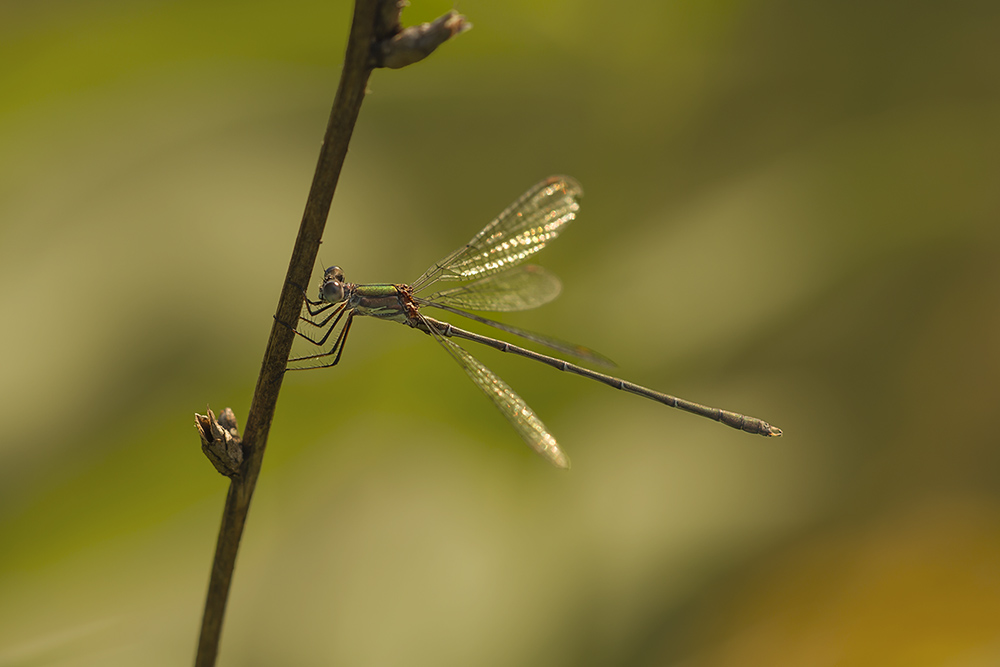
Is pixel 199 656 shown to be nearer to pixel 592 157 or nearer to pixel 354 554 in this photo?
pixel 354 554

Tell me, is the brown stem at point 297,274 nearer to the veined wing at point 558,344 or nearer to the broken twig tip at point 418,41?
the broken twig tip at point 418,41

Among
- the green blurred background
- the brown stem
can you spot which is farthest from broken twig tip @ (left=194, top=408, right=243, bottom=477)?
the green blurred background

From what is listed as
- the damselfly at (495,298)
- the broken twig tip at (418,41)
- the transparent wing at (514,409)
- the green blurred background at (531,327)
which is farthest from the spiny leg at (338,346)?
the broken twig tip at (418,41)

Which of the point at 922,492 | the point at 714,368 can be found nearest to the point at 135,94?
the point at 714,368

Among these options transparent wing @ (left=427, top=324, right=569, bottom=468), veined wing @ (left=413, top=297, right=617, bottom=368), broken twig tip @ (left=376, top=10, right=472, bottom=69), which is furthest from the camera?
veined wing @ (left=413, top=297, right=617, bottom=368)

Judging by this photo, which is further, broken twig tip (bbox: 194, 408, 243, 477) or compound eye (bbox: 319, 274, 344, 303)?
compound eye (bbox: 319, 274, 344, 303)

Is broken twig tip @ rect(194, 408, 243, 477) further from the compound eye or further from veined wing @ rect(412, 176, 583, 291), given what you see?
veined wing @ rect(412, 176, 583, 291)

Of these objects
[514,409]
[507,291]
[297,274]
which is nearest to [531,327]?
[507,291]
